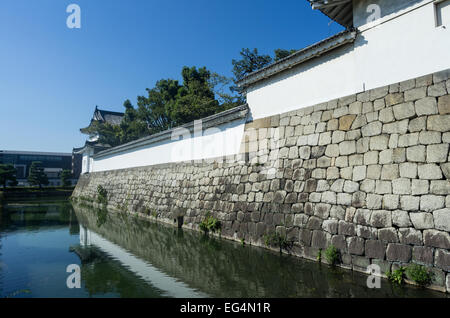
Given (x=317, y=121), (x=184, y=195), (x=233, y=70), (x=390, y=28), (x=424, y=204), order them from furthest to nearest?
(x=233, y=70) < (x=184, y=195) < (x=317, y=121) < (x=390, y=28) < (x=424, y=204)

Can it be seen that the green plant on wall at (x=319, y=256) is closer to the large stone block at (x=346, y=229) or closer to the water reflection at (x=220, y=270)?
the water reflection at (x=220, y=270)

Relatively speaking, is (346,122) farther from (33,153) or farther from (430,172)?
(33,153)

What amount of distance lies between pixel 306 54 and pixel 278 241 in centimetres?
443

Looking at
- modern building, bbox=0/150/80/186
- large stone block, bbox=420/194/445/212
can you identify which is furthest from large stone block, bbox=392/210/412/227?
modern building, bbox=0/150/80/186

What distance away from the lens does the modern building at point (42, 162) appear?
127 feet

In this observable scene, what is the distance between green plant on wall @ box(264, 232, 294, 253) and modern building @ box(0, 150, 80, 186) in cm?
3876

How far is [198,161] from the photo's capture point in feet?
34.2

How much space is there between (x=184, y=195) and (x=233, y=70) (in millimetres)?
11892

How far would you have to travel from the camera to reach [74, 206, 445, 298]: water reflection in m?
4.10

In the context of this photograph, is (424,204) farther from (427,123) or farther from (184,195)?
(184,195)

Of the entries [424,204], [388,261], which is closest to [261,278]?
[388,261]

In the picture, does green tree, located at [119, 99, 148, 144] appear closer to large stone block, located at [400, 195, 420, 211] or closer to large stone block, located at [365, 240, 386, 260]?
large stone block, located at [365, 240, 386, 260]

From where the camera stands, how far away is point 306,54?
6512 mm

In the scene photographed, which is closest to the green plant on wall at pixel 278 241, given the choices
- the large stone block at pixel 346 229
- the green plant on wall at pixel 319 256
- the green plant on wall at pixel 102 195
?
the green plant on wall at pixel 319 256
